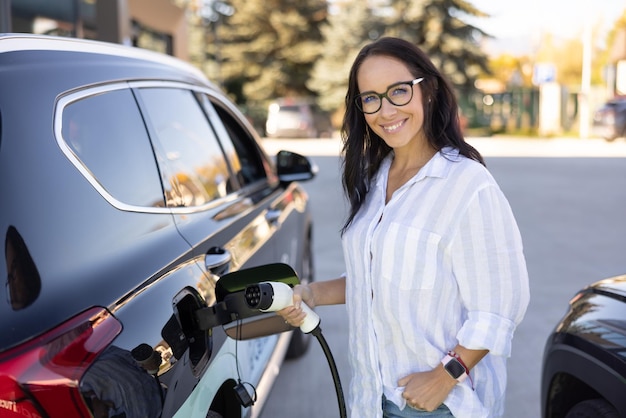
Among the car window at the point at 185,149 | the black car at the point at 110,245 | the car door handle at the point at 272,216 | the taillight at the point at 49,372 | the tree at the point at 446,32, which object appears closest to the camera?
the taillight at the point at 49,372

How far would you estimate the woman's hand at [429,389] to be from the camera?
1.88 meters

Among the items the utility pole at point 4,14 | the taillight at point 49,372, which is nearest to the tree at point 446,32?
the utility pole at point 4,14

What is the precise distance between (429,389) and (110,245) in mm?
925

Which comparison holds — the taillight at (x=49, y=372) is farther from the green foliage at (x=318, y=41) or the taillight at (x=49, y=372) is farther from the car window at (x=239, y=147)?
the green foliage at (x=318, y=41)

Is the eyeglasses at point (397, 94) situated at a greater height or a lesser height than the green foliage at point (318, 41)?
lesser

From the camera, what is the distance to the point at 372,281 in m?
1.99

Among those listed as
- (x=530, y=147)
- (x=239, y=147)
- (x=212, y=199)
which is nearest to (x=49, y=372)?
(x=212, y=199)

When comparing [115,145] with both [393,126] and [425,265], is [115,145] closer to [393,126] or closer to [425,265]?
[393,126]

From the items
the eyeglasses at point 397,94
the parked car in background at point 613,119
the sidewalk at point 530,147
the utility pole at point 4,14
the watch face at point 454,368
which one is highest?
the utility pole at point 4,14

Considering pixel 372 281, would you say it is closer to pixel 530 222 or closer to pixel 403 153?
pixel 403 153

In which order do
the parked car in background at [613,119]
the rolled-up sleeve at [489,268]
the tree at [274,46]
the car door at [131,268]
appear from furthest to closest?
the tree at [274,46], the parked car in background at [613,119], the rolled-up sleeve at [489,268], the car door at [131,268]

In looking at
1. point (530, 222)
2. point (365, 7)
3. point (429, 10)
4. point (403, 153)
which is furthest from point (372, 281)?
point (365, 7)

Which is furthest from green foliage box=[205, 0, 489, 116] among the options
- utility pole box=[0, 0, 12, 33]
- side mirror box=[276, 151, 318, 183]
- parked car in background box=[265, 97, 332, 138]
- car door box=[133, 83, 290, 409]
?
car door box=[133, 83, 290, 409]

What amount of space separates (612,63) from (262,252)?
42.5m
